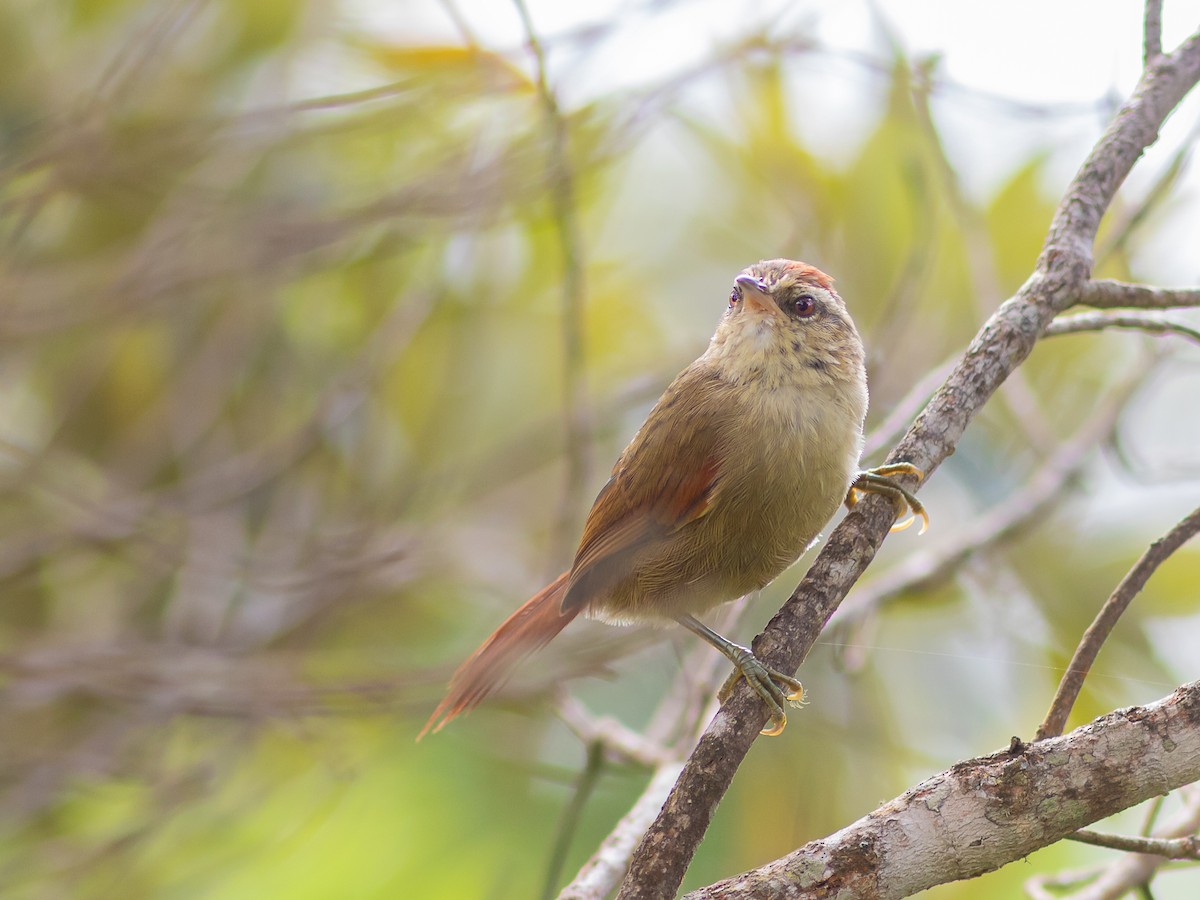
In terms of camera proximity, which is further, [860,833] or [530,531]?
[530,531]

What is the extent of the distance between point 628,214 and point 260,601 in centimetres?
273

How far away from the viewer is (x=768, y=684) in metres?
1.53

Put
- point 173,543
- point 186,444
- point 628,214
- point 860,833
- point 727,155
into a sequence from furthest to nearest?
point 628,214 → point 727,155 → point 186,444 → point 173,543 → point 860,833

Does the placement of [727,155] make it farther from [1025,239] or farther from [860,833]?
[860,833]

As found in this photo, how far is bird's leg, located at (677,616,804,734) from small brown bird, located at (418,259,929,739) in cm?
15

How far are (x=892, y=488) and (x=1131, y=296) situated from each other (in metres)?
0.48

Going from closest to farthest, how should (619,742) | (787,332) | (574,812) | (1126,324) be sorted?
(1126,324)
(787,332)
(574,812)
(619,742)

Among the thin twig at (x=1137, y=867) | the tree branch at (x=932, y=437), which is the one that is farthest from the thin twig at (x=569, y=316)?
the thin twig at (x=1137, y=867)

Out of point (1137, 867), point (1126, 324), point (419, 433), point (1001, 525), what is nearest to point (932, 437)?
point (1126, 324)

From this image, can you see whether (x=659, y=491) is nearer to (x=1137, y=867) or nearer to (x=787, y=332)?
(x=787, y=332)

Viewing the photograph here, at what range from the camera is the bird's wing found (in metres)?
2.00

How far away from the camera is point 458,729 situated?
12.7 feet

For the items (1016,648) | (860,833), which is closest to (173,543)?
(1016,648)

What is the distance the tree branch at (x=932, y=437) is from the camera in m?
1.31
